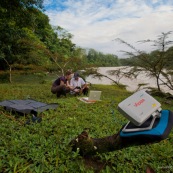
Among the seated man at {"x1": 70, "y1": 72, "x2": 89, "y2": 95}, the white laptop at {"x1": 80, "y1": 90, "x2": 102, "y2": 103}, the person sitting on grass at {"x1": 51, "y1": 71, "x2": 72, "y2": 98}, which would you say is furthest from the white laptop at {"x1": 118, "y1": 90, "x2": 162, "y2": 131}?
the seated man at {"x1": 70, "y1": 72, "x2": 89, "y2": 95}

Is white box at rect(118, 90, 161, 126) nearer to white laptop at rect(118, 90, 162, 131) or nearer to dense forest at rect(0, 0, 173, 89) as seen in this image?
white laptop at rect(118, 90, 162, 131)

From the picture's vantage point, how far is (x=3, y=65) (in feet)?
49.2

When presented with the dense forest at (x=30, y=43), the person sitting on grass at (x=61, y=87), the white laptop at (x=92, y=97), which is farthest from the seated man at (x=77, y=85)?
the dense forest at (x=30, y=43)

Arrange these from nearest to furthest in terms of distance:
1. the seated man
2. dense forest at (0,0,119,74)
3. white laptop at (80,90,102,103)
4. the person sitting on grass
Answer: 1. white laptop at (80,90,102,103)
2. the person sitting on grass
3. the seated man
4. dense forest at (0,0,119,74)

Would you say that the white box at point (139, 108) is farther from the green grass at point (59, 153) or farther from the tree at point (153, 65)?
the tree at point (153, 65)

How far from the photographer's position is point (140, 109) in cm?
169

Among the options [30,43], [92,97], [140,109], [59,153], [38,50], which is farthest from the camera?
[38,50]

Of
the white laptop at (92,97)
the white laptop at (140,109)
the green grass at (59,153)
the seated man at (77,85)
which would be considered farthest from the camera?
the seated man at (77,85)

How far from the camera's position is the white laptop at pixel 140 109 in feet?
5.39

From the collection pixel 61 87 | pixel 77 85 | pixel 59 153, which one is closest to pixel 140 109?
pixel 59 153

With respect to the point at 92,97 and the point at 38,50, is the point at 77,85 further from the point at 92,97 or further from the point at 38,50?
the point at 38,50

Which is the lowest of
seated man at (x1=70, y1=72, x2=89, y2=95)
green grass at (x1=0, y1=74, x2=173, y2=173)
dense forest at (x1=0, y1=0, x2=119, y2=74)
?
green grass at (x1=0, y1=74, x2=173, y2=173)

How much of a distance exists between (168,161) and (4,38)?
11.5 metres

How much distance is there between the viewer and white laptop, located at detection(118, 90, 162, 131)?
1644mm
